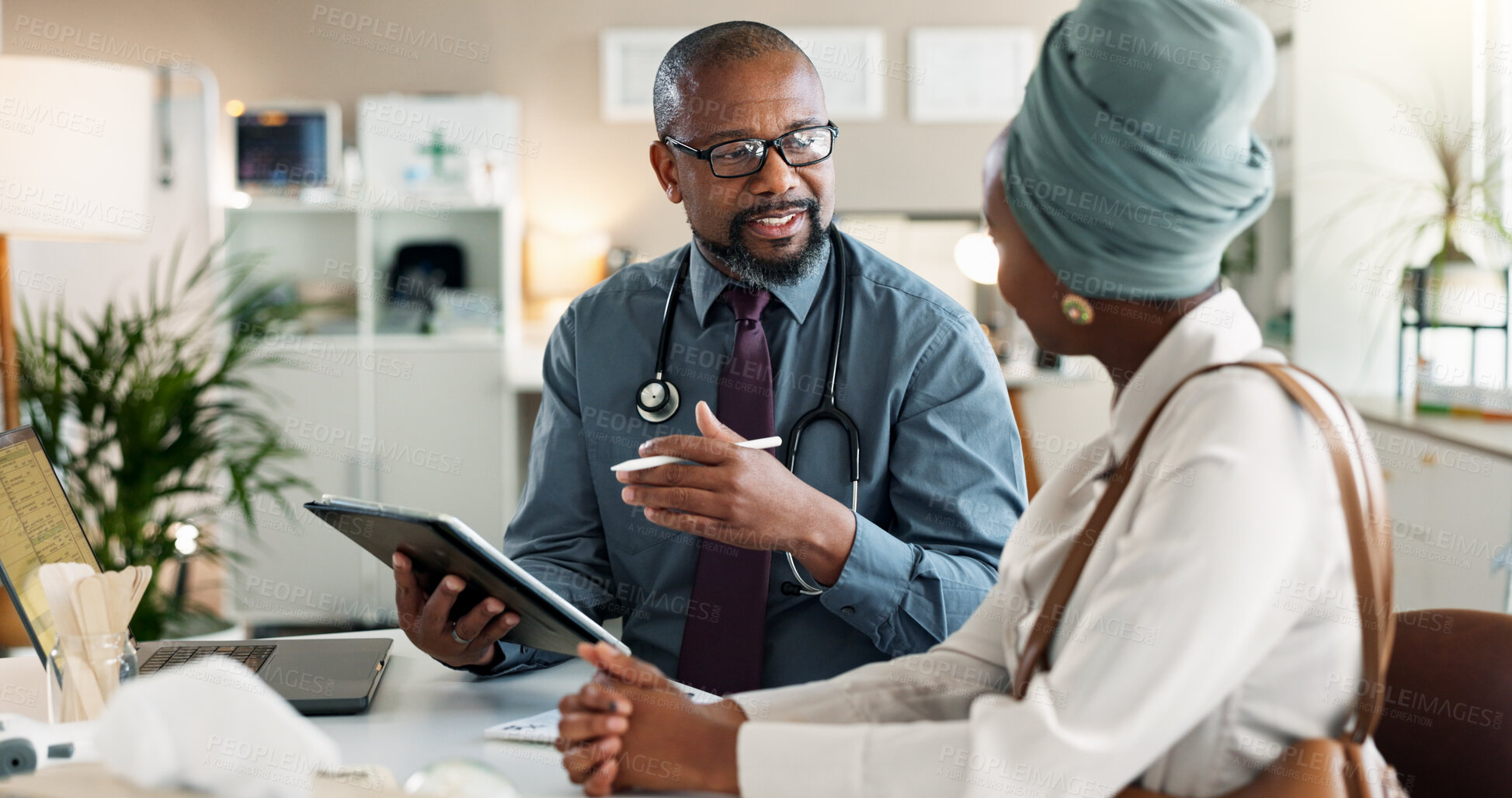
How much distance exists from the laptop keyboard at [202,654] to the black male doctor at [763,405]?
0.30 metres

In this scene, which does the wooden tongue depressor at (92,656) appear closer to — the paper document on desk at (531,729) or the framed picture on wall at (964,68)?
the paper document on desk at (531,729)

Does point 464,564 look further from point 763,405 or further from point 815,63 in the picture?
point 815,63

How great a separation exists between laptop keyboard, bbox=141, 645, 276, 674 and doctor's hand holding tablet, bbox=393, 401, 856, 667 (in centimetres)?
18

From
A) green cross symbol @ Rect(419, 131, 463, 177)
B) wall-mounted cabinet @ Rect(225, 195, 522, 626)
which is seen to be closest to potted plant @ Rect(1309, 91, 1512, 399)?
wall-mounted cabinet @ Rect(225, 195, 522, 626)

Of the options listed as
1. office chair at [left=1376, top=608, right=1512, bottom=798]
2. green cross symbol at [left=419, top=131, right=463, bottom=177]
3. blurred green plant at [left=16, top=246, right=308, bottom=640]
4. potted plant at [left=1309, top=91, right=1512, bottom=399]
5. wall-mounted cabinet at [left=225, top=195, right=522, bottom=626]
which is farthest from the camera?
green cross symbol at [left=419, top=131, right=463, bottom=177]

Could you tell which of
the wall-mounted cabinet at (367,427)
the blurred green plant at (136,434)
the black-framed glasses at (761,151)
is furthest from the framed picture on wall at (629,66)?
the black-framed glasses at (761,151)

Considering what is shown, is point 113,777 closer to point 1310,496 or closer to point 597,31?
point 1310,496

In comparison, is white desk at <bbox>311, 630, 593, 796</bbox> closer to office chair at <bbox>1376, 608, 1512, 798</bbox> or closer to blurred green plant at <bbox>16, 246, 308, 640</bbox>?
office chair at <bbox>1376, 608, 1512, 798</bbox>

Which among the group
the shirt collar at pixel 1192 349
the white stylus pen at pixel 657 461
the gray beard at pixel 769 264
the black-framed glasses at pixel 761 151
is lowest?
the white stylus pen at pixel 657 461

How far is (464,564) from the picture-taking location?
118cm

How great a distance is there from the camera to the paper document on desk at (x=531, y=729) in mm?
1139

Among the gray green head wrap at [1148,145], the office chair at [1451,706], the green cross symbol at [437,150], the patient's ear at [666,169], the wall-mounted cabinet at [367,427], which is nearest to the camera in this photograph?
the gray green head wrap at [1148,145]

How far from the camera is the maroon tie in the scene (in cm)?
153

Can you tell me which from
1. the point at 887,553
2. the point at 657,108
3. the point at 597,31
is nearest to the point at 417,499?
the point at 597,31
